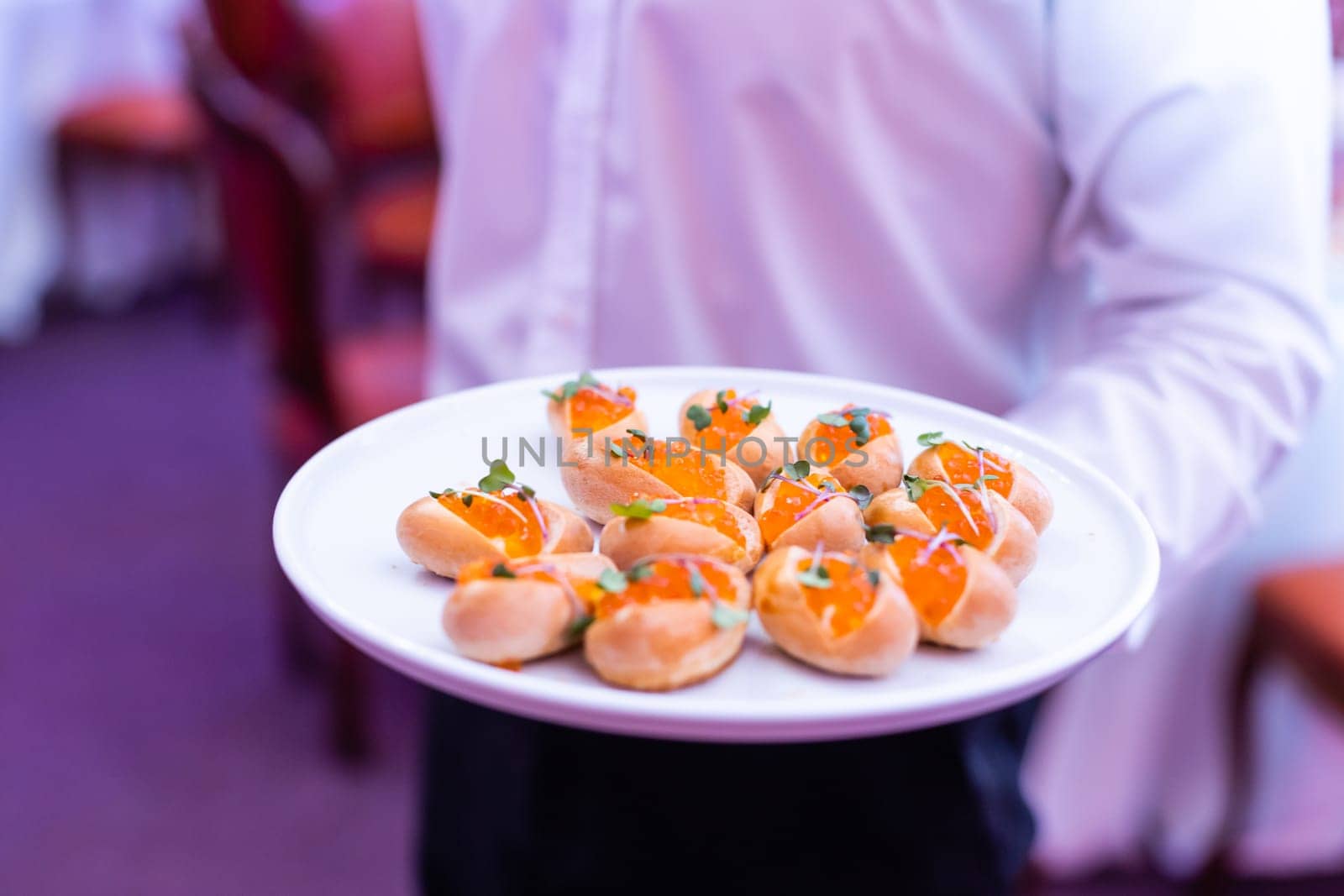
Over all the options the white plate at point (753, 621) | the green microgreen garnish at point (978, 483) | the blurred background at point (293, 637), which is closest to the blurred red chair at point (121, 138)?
the blurred background at point (293, 637)

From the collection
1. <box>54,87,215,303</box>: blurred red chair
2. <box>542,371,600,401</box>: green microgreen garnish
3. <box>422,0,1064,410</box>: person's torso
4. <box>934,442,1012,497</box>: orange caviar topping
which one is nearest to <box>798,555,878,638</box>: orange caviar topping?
<box>934,442,1012,497</box>: orange caviar topping

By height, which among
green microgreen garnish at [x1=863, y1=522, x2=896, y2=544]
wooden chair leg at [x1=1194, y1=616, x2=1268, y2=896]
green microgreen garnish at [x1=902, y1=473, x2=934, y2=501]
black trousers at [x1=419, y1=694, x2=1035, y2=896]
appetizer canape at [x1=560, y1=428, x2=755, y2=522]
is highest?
green microgreen garnish at [x1=902, y1=473, x2=934, y2=501]

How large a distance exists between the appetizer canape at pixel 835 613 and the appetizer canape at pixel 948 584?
0.5 inches

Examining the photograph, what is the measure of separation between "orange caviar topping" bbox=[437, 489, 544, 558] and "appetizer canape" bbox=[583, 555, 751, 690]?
0.22ft

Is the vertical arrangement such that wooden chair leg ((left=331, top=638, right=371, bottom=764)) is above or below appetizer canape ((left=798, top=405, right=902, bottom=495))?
below

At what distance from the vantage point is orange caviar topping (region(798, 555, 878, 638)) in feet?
1.72

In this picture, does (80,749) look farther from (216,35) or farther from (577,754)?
(577,754)

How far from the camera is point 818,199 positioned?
36.4 inches

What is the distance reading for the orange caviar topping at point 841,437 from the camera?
0.70m

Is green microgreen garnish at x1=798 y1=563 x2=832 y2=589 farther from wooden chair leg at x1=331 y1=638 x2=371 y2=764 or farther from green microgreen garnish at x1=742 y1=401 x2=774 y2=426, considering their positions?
wooden chair leg at x1=331 y1=638 x2=371 y2=764

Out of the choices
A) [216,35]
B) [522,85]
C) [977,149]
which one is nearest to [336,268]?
[216,35]

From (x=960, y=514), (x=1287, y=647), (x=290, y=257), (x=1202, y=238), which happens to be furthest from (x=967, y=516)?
(x=290, y=257)

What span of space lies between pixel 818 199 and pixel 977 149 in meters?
0.13

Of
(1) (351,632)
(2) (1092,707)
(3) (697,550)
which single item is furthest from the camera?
(2) (1092,707)
